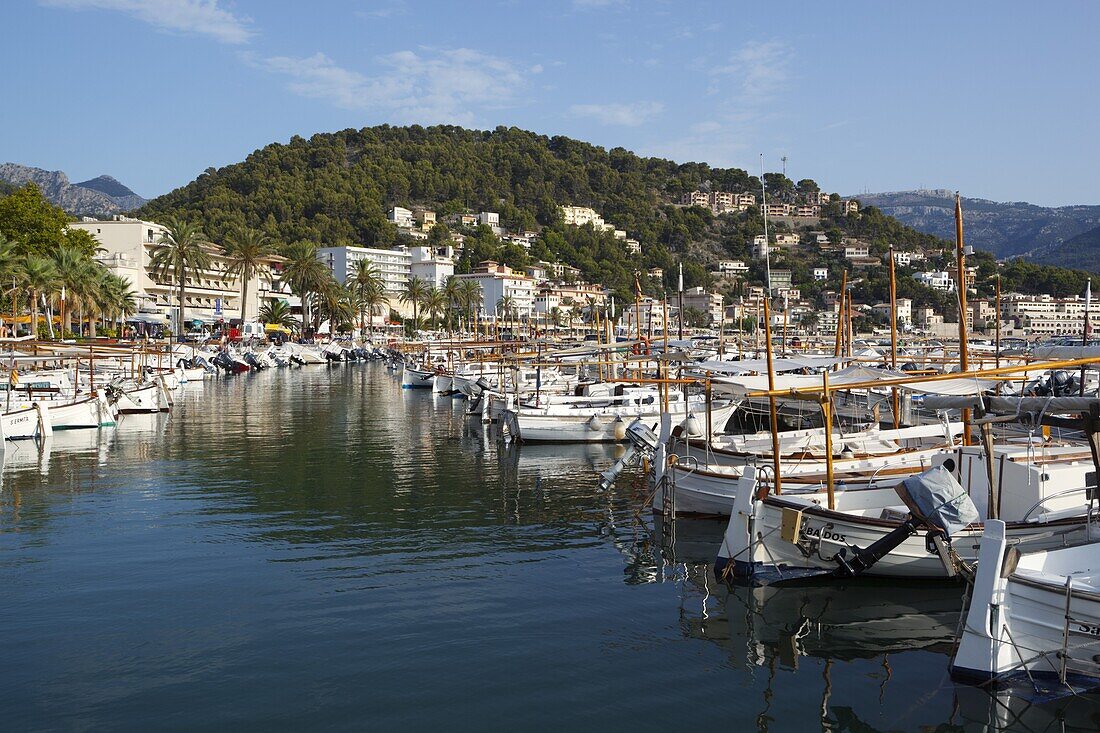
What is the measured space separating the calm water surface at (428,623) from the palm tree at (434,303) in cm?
11857

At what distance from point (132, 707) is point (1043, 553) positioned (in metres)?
12.3

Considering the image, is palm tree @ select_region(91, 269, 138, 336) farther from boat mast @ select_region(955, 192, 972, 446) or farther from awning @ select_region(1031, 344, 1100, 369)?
awning @ select_region(1031, 344, 1100, 369)

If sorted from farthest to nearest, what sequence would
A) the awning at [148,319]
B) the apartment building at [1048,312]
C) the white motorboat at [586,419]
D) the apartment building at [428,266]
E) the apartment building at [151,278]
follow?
the apartment building at [1048,312], the apartment building at [428,266], the apartment building at [151,278], the awning at [148,319], the white motorboat at [586,419]

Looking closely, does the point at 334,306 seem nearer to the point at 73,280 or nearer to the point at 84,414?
the point at 73,280

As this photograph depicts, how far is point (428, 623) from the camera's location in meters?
14.6

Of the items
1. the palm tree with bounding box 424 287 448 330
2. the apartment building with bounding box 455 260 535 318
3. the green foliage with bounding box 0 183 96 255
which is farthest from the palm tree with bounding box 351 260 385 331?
the green foliage with bounding box 0 183 96 255

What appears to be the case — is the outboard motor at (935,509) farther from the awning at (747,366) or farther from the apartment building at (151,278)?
the apartment building at (151,278)

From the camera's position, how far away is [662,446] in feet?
73.5

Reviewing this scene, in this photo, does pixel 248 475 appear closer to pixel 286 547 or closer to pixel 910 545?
pixel 286 547

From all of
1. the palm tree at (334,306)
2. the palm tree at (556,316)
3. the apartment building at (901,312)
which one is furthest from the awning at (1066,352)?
the apartment building at (901,312)

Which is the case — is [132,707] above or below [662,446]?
below

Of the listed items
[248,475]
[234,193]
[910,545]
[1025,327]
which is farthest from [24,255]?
[1025,327]

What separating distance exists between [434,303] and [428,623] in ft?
431

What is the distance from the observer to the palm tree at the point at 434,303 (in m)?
145
